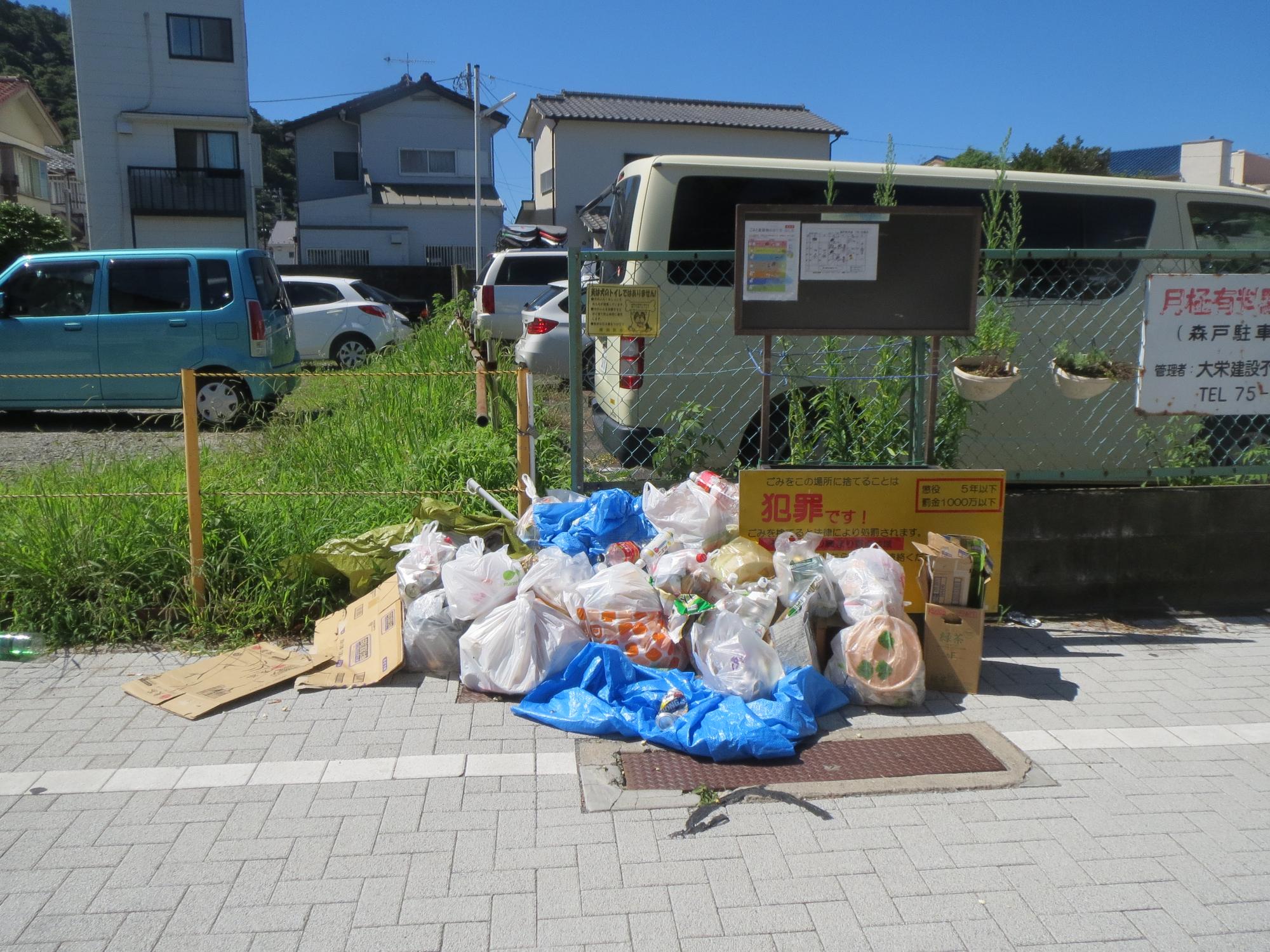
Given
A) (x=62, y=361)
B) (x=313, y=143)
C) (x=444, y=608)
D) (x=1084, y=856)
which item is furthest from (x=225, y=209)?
(x=1084, y=856)

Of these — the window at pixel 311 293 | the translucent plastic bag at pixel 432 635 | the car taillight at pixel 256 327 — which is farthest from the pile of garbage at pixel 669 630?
the window at pixel 311 293

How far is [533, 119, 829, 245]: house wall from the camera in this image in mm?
A: 32875

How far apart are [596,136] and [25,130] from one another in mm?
21386

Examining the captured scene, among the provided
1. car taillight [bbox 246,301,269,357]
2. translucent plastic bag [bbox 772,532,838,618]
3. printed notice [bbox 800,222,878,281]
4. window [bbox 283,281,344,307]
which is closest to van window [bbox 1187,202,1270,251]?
printed notice [bbox 800,222,878,281]

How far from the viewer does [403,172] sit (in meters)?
36.0

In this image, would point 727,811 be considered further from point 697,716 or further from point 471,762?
point 471,762

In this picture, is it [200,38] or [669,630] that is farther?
[200,38]

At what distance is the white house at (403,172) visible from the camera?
Result: 110ft

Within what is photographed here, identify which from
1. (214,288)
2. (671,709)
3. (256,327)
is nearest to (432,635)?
(671,709)

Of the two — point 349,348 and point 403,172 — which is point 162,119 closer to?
point 403,172

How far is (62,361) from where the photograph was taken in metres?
10.1

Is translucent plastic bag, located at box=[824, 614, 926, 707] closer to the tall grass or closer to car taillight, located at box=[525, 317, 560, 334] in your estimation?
the tall grass

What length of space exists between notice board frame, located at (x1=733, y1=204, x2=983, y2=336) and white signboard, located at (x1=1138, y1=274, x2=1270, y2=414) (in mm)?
1144

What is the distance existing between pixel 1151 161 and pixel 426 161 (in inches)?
1221
